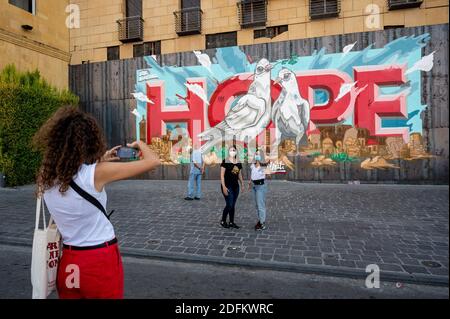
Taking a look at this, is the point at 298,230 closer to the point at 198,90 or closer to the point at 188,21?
the point at 198,90

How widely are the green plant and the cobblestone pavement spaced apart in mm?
2985

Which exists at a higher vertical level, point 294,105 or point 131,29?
point 131,29

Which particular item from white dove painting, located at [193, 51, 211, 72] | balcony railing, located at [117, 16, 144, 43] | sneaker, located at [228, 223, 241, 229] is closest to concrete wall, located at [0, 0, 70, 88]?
balcony railing, located at [117, 16, 144, 43]

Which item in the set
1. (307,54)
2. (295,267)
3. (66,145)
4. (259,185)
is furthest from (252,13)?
(66,145)

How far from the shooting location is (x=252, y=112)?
15633 millimetres

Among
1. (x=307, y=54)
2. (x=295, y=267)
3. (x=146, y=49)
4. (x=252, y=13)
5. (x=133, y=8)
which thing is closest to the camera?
(x=295, y=267)

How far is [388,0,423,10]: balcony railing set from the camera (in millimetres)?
14273

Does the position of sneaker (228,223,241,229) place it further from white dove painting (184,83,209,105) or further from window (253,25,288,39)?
window (253,25,288,39)

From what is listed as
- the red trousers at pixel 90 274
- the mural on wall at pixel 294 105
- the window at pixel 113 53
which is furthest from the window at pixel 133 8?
the red trousers at pixel 90 274

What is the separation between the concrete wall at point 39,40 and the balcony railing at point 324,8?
13653mm

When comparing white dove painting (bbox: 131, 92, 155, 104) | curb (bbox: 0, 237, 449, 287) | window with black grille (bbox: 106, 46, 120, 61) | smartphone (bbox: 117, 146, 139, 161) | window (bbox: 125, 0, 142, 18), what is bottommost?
curb (bbox: 0, 237, 449, 287)

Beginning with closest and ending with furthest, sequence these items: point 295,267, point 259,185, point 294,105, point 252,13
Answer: point 295,267, point 259,185, point 294,105, point 252,13

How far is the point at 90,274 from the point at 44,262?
0.41 metres

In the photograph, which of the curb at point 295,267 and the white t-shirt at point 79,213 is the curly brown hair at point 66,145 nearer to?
the white t-shirt at point 79,213
